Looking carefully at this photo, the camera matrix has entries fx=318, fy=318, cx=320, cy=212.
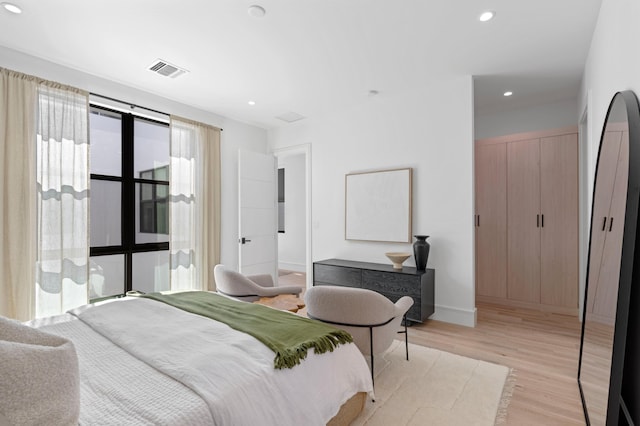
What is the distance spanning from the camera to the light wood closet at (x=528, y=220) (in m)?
3.89

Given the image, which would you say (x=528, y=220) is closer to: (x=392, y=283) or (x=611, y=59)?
(x=392, y=283)

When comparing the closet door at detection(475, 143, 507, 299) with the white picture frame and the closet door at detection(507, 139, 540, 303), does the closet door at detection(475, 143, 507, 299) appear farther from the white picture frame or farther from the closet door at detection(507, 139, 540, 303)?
the white picture frame

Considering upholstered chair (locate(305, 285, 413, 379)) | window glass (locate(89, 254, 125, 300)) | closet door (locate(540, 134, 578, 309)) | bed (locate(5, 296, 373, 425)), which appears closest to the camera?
bed (locate(5, 296, 373, 425))

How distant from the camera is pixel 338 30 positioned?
8.73ft

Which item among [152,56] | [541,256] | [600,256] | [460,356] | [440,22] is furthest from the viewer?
[541,256]

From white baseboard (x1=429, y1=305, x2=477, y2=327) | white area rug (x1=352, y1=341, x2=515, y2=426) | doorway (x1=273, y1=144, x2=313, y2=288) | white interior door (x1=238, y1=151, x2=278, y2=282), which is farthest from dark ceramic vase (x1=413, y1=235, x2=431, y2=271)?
doorway (x1=273, y1=144, x2=313, y2=288)

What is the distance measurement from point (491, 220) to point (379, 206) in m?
1.61

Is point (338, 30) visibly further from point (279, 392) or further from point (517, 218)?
point (517, 218)

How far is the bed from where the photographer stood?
1.15m

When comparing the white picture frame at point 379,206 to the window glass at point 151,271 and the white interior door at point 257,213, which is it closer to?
the white interior door at point 257,213

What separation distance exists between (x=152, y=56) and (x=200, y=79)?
1.90 ft

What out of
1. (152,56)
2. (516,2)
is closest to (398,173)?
(516,2)

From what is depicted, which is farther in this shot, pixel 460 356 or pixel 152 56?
pixel 152 56

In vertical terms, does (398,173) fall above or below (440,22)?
below
